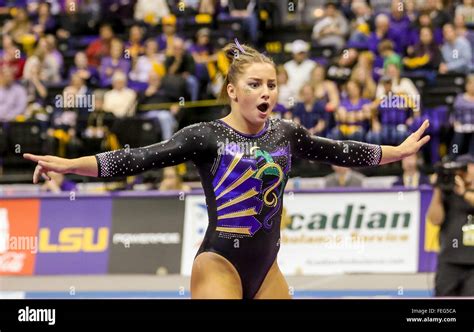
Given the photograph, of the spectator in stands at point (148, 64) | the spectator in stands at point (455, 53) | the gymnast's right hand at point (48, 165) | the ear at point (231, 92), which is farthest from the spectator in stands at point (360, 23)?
the gymnast's right hand at point (48, 165)

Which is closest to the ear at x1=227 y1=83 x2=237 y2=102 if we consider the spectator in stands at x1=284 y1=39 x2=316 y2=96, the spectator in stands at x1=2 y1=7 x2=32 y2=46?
the spectator in stands at x1=284 y1=39 x2=316 y2=96

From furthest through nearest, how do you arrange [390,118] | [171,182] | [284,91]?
[284,91] < [171,182] < [390,118]

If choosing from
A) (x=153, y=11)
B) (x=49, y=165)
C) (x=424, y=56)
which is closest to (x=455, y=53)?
(x=424, y=56)

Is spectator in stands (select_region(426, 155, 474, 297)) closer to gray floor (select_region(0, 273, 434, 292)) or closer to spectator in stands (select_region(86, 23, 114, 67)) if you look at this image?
gray floor (select_region(0, 273, 434, 292))

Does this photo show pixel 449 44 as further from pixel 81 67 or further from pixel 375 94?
pixel 81 67

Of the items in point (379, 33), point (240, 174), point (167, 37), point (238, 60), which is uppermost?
point (379, 33)

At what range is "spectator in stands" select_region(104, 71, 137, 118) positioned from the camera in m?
12.1

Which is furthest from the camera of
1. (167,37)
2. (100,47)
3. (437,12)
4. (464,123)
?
(100,47)

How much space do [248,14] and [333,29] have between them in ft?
3.71

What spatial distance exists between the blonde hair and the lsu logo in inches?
228

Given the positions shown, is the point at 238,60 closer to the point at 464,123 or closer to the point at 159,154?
the point at 159,154

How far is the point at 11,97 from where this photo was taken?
504 inches

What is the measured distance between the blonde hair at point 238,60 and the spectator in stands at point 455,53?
7.26 meters

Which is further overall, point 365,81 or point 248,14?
point 248,14
